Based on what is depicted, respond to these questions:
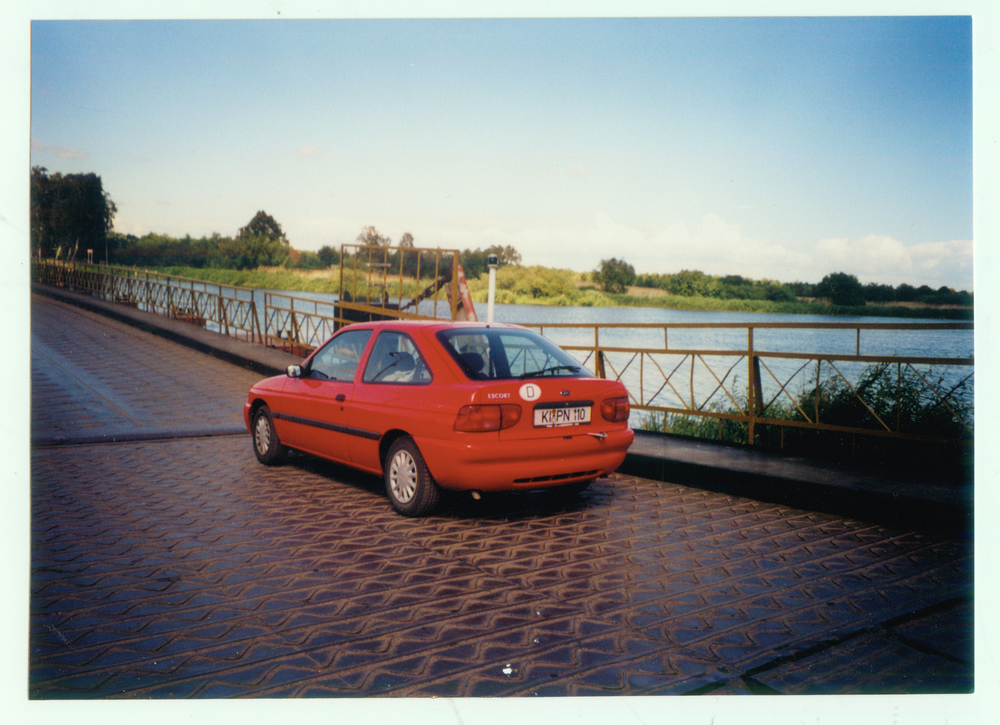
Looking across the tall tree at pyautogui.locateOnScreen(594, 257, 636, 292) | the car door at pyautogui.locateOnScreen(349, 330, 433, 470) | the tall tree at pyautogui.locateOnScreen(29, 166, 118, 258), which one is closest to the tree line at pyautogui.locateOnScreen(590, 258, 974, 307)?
the tall tree at pyautogui.locateOnScreen(594, 257, 636, 292)

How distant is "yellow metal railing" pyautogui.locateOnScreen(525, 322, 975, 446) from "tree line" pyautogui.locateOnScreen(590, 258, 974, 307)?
0.41m

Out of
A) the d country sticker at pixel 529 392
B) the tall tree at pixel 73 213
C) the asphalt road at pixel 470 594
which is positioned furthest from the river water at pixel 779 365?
the tall tree at pixel 73 213

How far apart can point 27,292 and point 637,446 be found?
545 centimetres

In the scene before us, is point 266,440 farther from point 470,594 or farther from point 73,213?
point 73,213

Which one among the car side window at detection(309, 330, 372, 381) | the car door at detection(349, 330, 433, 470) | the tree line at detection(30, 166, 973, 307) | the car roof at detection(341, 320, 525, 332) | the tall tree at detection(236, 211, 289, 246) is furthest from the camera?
the tall tree at detection(236, 211, 289, 246)

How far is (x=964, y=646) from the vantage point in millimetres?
3223

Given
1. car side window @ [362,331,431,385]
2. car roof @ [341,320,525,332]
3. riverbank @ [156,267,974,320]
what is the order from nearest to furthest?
car side window @ [362,331,431,385]
car roof @ [341,320,525,332]
riverbank @ [156,267,974,320]

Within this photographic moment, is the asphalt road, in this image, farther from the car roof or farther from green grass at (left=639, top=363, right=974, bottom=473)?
green grass at (left=639, top=363, right=974, bottom=473)

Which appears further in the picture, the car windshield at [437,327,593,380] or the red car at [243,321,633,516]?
the car windshield at [437,327,593,380]

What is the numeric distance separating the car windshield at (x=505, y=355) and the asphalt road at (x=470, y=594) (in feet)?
3.49

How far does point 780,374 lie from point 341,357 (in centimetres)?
475

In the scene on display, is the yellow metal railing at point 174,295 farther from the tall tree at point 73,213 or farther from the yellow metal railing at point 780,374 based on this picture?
the yellow metal railing at point 780,374

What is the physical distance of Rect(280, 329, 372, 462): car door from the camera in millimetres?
6055

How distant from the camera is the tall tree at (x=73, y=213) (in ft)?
23.0
